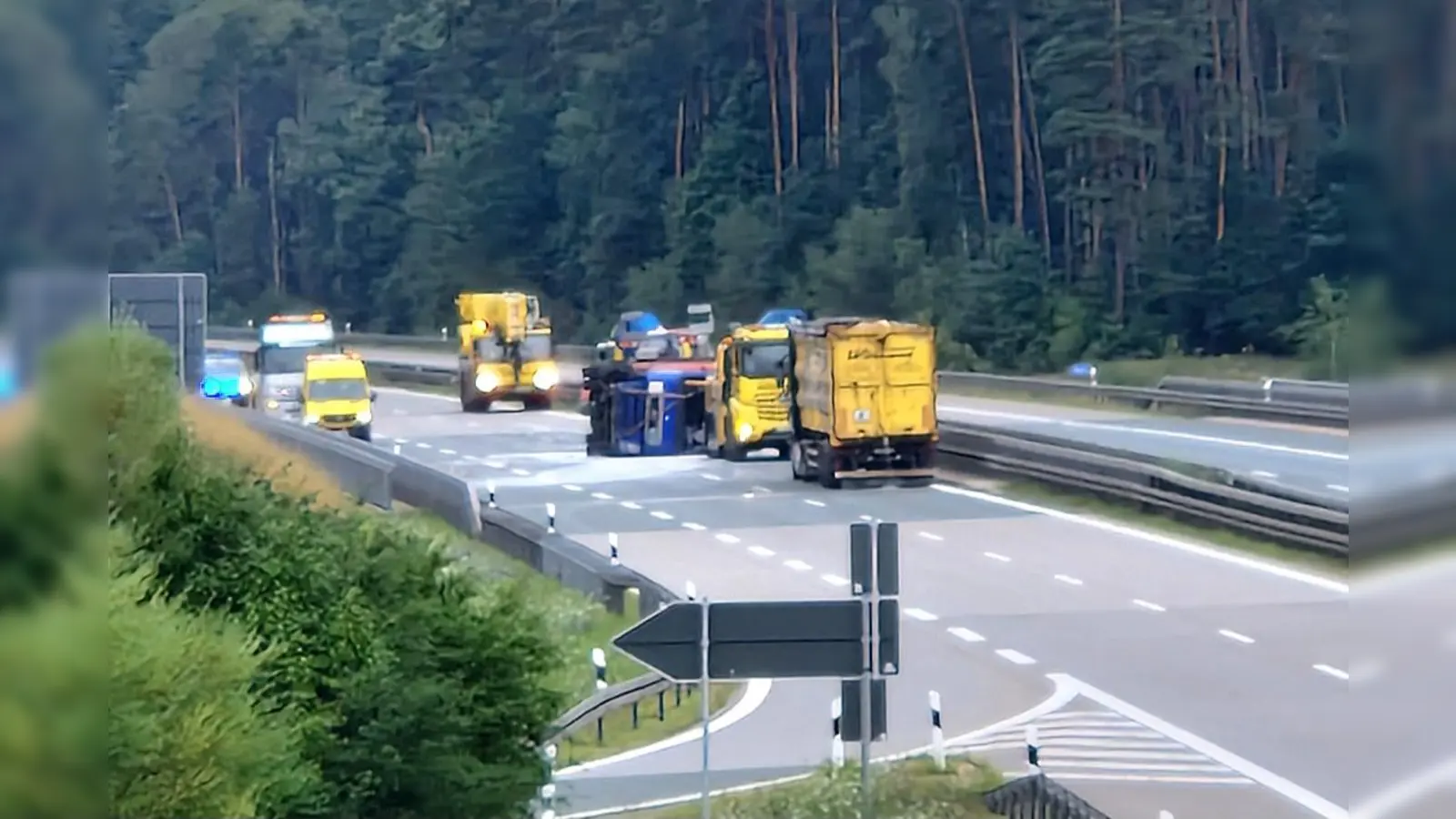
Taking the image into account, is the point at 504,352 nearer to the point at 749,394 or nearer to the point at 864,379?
the point at 749,394

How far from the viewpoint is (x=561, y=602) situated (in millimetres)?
9625

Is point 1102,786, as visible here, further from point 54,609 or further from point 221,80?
point 54,609

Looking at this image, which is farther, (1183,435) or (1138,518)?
(1183,435)

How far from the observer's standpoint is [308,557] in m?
7.57

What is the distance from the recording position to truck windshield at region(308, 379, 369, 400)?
1152 centimetres

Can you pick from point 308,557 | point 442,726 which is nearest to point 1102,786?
point 442,726

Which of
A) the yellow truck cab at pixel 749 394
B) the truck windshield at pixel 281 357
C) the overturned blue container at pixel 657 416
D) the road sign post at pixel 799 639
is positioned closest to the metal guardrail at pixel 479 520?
the truck windshield at pixel 281 357

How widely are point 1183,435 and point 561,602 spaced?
579 centimetres

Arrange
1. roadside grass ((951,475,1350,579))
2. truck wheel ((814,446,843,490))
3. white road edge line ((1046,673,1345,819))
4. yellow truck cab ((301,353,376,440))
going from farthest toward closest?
truck wheel ((814,446,843,490))
yellow truck cab ((301,353,376,440))
roadside grass ((951,475,1350,579))
white road edge line ((1046,673,1345,819))

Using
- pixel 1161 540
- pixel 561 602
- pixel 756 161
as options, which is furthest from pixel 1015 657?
pixel 756 161

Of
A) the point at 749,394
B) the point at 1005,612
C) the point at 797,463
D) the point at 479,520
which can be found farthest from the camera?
the point at 797,463

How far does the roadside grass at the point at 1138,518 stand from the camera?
10773 millimetres

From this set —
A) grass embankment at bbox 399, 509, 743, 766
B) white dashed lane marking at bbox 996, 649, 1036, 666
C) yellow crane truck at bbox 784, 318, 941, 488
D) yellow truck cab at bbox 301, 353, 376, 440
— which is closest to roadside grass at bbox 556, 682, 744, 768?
grass embankment at bbox 399, 509, 743, 766

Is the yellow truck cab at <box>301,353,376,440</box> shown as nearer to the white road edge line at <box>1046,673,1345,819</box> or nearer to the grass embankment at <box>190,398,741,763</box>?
the grass embankment at <box>190,398,741,763</box>
